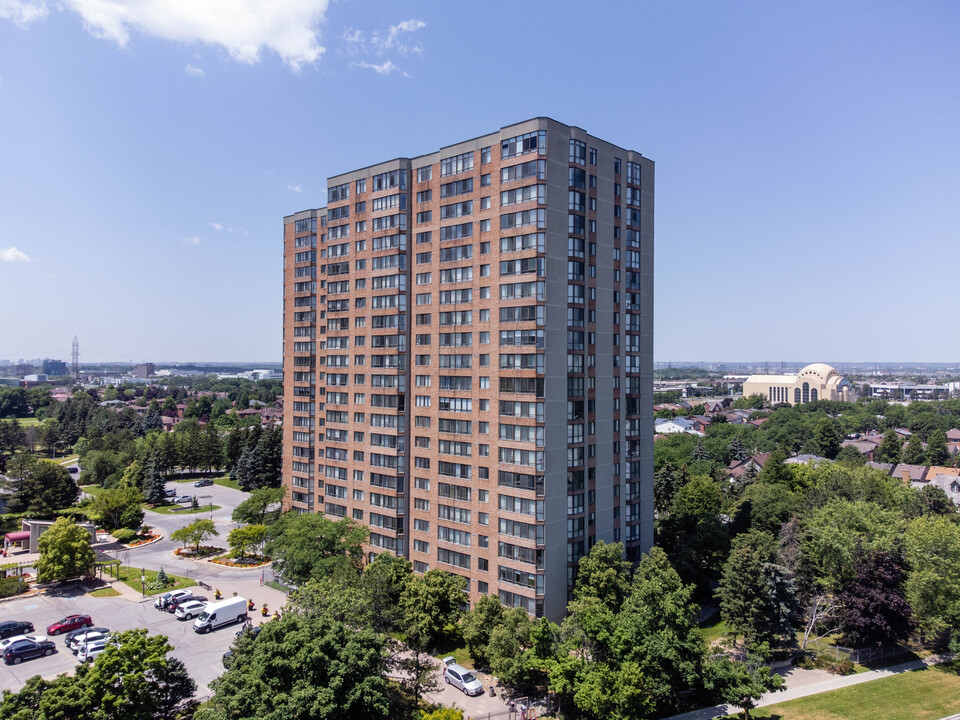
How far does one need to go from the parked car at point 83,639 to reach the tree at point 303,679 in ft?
75.2

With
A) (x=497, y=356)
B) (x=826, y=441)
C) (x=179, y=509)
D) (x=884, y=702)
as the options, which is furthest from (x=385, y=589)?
(x=826, y=441)

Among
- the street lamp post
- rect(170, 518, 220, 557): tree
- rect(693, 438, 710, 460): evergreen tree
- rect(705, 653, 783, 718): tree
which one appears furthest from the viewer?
the street lamp post

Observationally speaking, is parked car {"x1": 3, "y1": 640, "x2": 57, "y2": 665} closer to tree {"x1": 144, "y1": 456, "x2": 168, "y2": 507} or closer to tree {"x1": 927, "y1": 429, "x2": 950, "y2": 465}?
tree {"x1": 144, "y1": 456, "x2": 168, "y2": 507}

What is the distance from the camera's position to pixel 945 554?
50.1 m

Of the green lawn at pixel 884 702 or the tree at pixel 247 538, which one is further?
the tree at pixel 247 538

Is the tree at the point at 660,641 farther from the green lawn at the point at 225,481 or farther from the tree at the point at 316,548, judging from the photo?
the green lawn at the point at 225,481

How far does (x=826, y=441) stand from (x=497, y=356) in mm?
126441

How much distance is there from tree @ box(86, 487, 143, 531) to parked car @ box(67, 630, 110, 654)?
37718mm

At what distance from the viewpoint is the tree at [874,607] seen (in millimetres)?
48281

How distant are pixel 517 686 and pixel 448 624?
9860 millimetres

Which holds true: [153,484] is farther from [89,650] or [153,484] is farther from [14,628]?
[89,650]

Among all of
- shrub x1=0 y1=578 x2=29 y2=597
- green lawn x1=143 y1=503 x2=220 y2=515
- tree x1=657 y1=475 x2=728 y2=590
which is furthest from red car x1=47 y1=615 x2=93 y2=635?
tree x1=657 y1=475 x2=728 y2=590

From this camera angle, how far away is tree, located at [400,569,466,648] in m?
Answer: 46.8

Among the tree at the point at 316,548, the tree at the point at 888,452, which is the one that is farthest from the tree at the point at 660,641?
the tree at the point at 888,452
